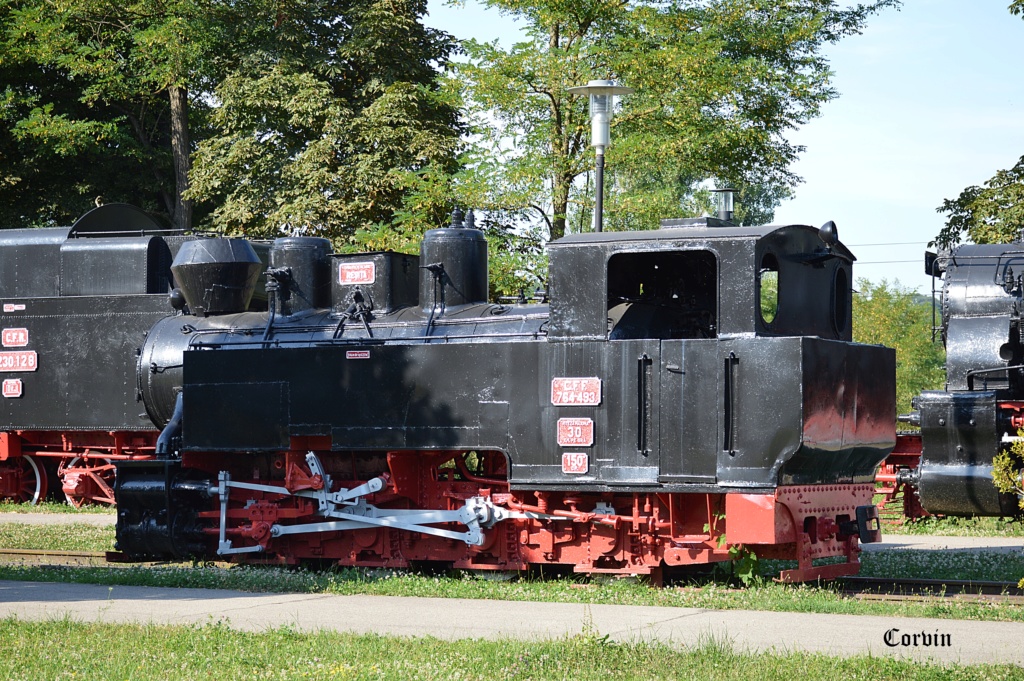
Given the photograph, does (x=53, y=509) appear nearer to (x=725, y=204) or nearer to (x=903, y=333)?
(x=725, y=204)

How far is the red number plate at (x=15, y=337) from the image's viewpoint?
744 inches

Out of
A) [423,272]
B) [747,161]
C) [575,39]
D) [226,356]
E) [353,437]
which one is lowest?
[353,437]

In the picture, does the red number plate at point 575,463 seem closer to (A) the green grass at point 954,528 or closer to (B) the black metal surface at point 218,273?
(B) the black metal surface at point 218,273

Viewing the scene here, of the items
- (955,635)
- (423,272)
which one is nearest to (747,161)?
(423,272)

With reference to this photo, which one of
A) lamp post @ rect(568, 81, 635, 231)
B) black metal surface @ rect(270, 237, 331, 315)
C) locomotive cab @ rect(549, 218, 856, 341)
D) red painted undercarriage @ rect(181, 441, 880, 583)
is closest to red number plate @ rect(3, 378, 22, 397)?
red painted undercarriage @ rect(181, 441, 880, 583)

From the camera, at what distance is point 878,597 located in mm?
10062

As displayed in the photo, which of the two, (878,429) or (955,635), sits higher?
(878,429)

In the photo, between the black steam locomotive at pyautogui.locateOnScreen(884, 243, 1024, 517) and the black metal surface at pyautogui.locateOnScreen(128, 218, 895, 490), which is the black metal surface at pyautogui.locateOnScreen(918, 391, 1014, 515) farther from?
the black metal surface at pyautogui.locateOnScreen(128, 218, 895, 490)

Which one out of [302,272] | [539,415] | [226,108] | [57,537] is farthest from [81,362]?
[226,108]

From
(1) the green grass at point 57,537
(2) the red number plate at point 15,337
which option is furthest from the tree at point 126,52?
(1) the green grass at point 57,537

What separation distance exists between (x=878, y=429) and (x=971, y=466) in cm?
328

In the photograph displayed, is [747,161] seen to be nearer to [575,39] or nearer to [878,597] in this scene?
[575,39]

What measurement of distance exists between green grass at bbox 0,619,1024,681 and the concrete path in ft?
1.14

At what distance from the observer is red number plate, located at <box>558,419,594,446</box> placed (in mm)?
10555
